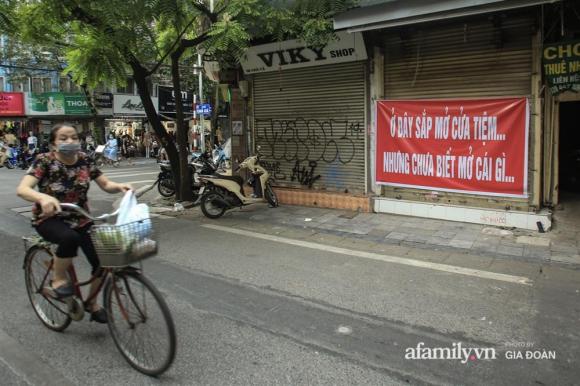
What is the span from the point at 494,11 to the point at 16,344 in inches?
277

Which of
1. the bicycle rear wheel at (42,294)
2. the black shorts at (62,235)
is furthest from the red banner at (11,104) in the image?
the black shorts at (62,235)

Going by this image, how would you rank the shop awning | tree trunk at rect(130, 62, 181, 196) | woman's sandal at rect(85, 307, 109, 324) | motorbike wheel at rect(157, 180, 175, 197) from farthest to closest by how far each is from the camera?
1. motorbike wheel at rect(157, 180, 175, 197)
2. tree trunk at rect(130, 62, 181, 196)
3. the shop awning
4. woman's sandal at rect(85, 307, 109, 324)

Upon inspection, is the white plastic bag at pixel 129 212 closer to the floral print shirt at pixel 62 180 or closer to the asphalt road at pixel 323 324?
the floral print shirt at pixel 62 180

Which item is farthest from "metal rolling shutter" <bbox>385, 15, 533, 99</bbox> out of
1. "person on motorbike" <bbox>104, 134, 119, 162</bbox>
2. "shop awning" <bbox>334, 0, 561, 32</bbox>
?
"person on motorbike" <bbox>104, 134, 119, 162</bbox>

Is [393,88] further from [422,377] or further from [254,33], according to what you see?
[422,377]

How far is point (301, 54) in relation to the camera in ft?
32.3

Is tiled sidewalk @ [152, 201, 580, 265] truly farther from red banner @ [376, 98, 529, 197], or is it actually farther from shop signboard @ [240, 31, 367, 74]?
shop signboard @ [240, 31, 367, 74]

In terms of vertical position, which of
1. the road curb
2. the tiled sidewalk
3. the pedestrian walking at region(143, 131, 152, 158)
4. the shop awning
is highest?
the shop awning

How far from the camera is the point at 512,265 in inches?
237

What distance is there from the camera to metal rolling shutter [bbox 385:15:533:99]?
7.61m

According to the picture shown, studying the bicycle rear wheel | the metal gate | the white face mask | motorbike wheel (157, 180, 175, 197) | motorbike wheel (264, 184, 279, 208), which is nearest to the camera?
the white face mask

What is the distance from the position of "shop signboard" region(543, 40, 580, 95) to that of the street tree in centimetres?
328

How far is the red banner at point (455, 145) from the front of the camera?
768 cm

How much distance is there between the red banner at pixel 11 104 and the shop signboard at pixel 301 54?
23729mm
